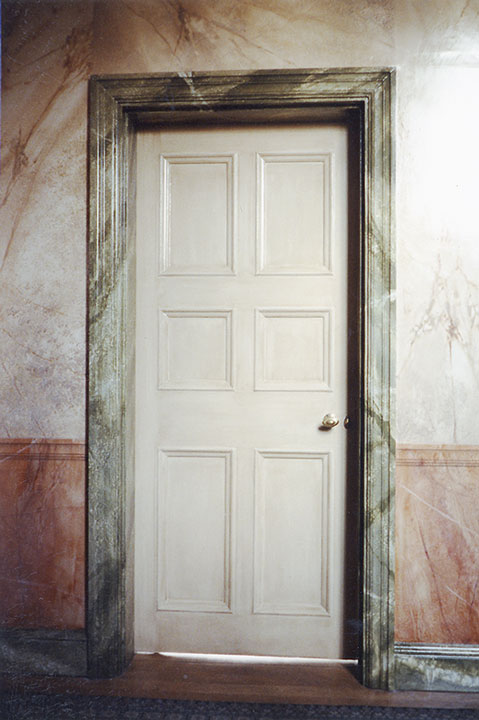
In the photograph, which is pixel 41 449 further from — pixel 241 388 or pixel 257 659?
pixel 257 659

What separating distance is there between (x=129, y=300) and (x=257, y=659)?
1548mm

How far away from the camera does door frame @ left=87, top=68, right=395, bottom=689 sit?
2057 millimetres

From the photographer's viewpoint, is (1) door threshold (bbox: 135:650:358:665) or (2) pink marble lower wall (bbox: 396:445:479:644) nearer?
(2) pink marble lower wall (bbox: 396:445:479:644)

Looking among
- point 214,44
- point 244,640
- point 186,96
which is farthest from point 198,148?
point 244,640

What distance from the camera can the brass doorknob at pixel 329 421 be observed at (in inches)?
87.3

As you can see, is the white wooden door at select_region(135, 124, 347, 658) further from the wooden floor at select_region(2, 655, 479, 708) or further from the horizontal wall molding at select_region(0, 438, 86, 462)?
the horizontal wall molding at select_region(0, 438, 86, 462)

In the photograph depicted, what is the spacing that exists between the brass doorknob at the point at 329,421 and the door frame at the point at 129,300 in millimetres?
126

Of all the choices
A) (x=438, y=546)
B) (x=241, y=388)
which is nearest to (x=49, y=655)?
(x=241, y=388)

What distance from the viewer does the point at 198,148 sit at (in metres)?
2.25

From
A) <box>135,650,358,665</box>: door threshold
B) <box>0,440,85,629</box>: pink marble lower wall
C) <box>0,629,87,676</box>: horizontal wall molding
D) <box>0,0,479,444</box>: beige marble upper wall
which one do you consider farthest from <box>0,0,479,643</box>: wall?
<box>0,629,87,676</box>: horizontal wall molding

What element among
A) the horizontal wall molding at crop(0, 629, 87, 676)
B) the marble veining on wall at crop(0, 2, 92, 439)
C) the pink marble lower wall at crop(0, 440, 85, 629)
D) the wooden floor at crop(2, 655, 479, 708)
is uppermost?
the marble veining on wall at crop(0, 2, 92, 439)

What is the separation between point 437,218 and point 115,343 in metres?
1.31

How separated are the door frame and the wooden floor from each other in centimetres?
7

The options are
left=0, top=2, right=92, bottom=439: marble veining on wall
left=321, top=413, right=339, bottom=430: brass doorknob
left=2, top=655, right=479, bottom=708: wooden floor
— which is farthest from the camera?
left=321, top=413, right=339, bottom=430: brass doorknob
